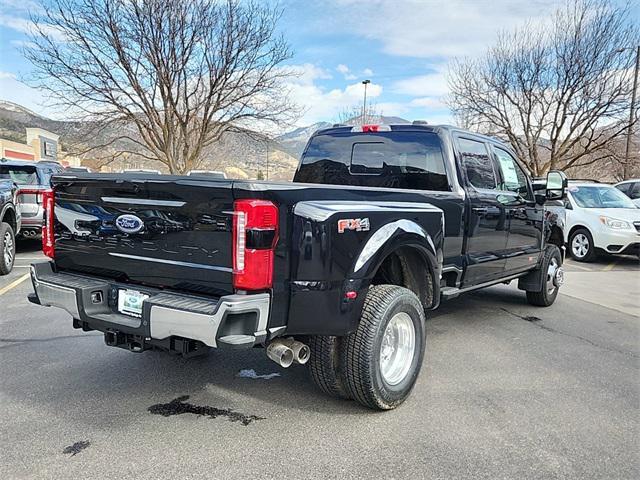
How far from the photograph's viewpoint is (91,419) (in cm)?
321

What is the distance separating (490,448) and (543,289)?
3.91 m

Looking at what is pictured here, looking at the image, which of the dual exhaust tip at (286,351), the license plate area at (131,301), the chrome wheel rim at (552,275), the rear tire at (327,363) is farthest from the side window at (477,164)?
the license plate area at (131,301)

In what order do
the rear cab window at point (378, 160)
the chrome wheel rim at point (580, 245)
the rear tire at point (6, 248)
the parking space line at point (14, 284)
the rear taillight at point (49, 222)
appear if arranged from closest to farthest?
the rear taillight at point (49, 222) < the rear cab window at point (378, 160) < the parking space line at point (14, 284) < the rear tire at point (6, 248) < the chrome wheel rim at point (580, 245)

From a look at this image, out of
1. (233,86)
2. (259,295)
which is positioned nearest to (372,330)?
(259,295)

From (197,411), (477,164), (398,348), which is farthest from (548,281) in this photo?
(197,411)

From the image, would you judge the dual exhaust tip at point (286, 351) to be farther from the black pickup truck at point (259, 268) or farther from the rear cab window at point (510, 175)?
the rear cab window at point (510, 175)

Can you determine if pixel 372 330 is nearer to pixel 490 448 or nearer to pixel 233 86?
pixel 490 448

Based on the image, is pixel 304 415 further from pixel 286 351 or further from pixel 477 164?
pixel 477 164

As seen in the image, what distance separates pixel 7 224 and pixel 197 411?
5783 millimetres

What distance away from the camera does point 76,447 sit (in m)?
2.87

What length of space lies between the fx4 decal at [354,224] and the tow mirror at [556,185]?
3.73 m

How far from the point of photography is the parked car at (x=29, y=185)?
925cm

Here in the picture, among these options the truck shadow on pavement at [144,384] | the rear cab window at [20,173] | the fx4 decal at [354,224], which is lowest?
the truck shadow on pavement at [144,384]

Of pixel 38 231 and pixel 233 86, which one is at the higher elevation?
pixel 233 86
